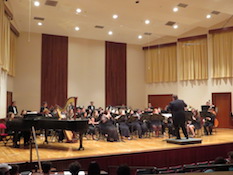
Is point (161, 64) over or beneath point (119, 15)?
beneath

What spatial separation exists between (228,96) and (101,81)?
7271 millimetres

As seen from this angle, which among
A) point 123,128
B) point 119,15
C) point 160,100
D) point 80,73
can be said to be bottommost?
point 123,128

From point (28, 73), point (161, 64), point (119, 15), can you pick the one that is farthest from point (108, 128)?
point (161, 64)

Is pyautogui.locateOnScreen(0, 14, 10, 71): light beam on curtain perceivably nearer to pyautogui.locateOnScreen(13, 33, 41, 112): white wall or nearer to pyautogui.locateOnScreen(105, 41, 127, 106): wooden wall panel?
pyautogui.locateOnScreen(13, 33, 41, 112): white wall

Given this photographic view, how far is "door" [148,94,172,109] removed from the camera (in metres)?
16.0

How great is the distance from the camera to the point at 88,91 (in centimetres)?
1546

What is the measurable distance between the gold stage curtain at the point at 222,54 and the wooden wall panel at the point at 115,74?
18.2 feet

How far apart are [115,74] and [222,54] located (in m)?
6.36

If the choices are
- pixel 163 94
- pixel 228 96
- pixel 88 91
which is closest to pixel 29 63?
pixel 88 91

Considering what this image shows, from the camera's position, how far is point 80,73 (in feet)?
50.2

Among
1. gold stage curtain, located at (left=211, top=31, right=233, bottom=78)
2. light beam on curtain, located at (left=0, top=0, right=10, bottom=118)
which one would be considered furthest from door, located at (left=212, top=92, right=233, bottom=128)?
light beam on curtain, located at (left=0, top=0, right=10, bottom=118)

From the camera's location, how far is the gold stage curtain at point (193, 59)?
14.3m

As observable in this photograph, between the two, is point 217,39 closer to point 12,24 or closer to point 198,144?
point 198,144

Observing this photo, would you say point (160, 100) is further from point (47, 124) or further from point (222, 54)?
point (47, 124)
